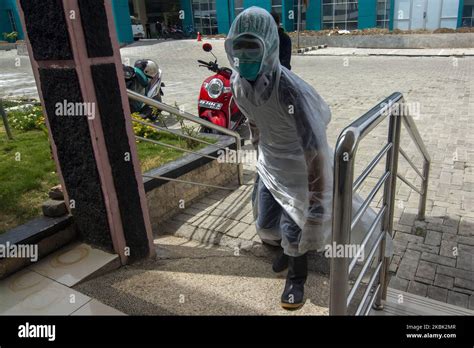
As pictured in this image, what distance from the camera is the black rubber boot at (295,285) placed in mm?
2330

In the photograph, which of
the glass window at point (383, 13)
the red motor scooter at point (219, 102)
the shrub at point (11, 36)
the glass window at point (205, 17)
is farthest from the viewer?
the glass window at point (205, 17)

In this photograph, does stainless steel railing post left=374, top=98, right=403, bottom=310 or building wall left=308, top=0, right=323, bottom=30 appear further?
building wall left=308, top=0, right=323, bottom=30

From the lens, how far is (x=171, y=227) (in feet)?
11.7

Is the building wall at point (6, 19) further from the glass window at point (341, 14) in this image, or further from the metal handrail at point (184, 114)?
the metal handrail at point (184, 114)

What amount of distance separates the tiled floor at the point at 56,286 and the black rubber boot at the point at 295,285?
960mm

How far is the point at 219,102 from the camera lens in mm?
5656

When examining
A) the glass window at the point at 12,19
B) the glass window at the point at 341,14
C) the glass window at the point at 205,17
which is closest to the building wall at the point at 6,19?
the glass window at the point at 12,19

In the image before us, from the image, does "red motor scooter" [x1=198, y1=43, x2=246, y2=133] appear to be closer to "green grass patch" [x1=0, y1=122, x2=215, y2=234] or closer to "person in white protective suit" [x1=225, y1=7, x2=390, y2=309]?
"green grass patch" [x1=0, y1=122, x2=215, y2=234]

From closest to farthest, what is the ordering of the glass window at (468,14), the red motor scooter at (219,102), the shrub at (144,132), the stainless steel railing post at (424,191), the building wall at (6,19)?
the stainless steel railing post at (424,191) → the shrub at (144,132) → the red motor scooter at (219,102) → the glass window at (468,14) → the building wall at (6,19)

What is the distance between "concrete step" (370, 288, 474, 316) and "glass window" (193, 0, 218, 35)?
30.0 m

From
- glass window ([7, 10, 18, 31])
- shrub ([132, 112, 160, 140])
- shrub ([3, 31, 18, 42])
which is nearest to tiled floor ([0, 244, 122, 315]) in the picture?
shrub ([132, 112, 160, 140])

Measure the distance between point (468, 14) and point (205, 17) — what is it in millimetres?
17916

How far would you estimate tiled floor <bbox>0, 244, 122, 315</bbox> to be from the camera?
2.14 meters

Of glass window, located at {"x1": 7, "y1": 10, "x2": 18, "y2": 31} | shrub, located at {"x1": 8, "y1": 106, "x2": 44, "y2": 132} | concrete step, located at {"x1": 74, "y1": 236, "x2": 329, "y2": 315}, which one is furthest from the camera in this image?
glass window, located at {"x1": 7, "y1": 10, "x2": 18, "y2": 31}
